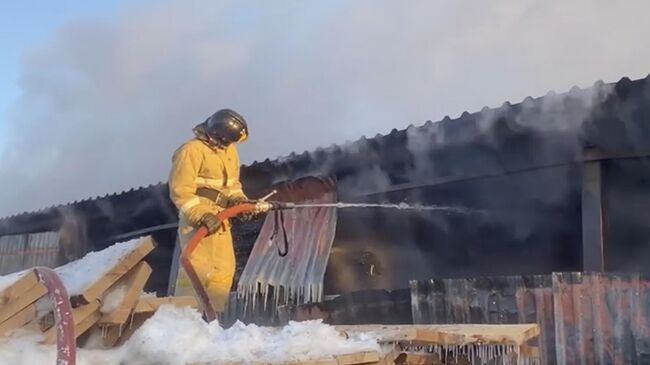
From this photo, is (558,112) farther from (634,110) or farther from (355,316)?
(355,316)

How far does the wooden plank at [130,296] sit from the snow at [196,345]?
0.15 m

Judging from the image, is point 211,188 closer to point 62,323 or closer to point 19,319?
point 19,319

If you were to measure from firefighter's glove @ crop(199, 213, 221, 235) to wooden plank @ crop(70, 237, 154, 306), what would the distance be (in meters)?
1.92

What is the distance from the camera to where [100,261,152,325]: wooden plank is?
2.97m

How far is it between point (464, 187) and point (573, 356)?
2.40 meters

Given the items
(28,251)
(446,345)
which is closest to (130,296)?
(446,345)

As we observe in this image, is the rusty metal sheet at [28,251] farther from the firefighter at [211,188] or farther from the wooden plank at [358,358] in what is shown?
the wooden plank at [358,358]

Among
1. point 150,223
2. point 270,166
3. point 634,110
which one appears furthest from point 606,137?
point 150,223

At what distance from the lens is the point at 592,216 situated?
540cm

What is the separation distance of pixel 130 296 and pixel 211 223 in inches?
81.2

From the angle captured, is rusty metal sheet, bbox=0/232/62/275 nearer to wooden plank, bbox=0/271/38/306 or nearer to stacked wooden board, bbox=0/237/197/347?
stacked wooden board, bbox=0/237/197/347

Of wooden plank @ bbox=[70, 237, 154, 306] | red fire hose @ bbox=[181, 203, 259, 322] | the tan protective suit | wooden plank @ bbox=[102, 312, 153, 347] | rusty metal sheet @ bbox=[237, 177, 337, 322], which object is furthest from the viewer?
rusty metal sheet @ bbox=[237, 177, 337, 322]

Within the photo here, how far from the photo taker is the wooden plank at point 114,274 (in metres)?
2.79

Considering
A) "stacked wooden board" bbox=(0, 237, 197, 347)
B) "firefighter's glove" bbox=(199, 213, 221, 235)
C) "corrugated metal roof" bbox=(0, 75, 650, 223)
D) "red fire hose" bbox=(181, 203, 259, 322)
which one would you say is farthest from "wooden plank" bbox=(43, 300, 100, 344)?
"corrugated metal roof" bbox=(0, 75, 650, 223)
